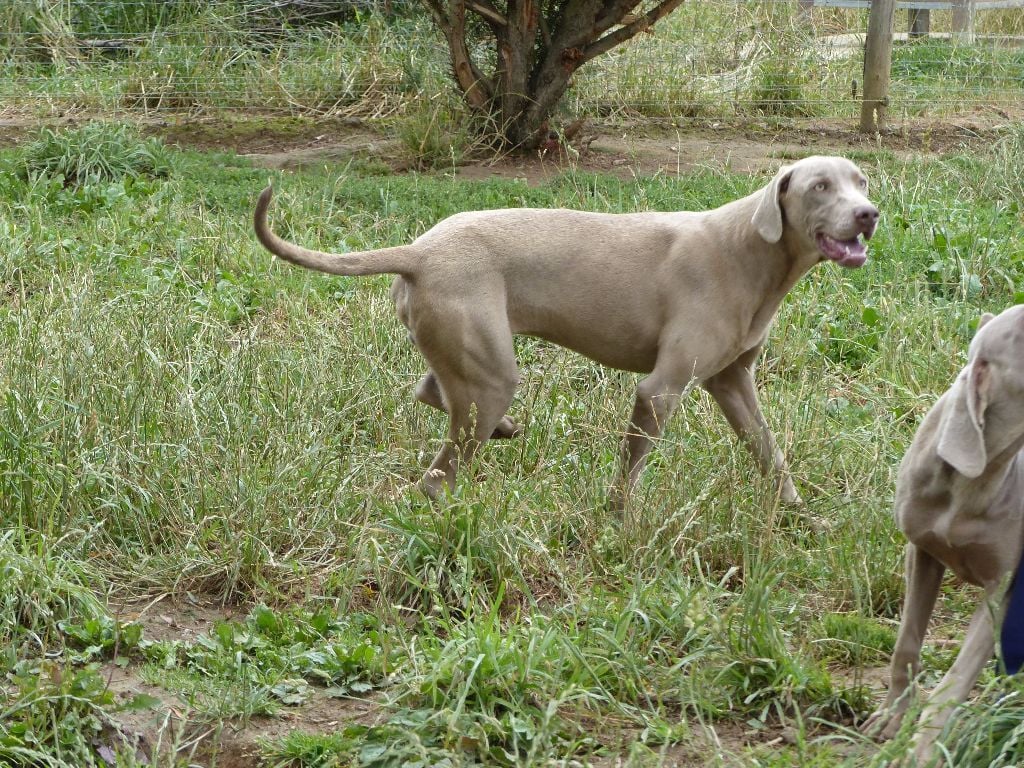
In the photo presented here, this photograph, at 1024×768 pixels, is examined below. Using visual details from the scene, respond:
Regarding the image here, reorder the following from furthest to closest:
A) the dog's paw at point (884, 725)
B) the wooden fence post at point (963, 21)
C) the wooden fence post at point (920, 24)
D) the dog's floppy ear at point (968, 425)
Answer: the wooden fence post at point (920, 24), the wooden fence post at point (963, 21), the dog's paw at point (884, 725), the dog's floppy ear at point (968, 425)

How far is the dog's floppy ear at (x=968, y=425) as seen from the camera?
302 centimetres

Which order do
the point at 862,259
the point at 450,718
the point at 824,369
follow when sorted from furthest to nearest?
1. the point at 824,369
2. the point at 862,259
3. the point at 450,718

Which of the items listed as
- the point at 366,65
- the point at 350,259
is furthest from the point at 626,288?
the point at 366,65

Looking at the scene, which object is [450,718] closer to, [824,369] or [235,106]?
[824,369]

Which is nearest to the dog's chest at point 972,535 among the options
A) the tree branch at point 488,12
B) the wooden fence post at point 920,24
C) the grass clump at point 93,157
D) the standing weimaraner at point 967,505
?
the standing weimaraner at point 967,505

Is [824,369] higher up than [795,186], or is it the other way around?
[795,186]

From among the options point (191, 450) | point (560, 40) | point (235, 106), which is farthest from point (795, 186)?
point (235, 106)

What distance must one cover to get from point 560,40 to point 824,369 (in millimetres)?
4471

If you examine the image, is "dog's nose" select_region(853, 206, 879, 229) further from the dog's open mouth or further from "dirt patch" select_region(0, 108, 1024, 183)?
"dirt patch" select_region(0, 108, 1024, 183)

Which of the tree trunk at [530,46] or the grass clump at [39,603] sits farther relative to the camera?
the tree trunk at [530,46]

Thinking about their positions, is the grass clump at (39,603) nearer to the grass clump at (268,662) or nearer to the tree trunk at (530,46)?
the grass clump at (268,662)

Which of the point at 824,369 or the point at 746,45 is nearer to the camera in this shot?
the point at 824,369

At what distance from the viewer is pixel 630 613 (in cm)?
376

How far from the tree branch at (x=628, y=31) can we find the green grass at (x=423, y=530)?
126 inches
